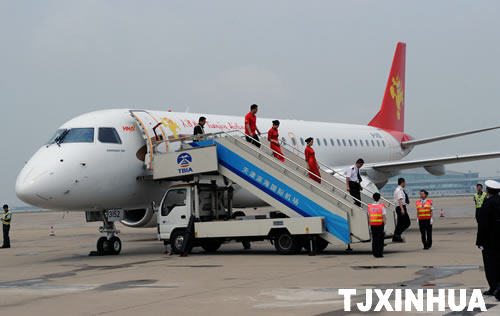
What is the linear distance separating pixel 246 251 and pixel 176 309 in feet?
31.0

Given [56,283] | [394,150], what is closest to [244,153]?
[56,283]

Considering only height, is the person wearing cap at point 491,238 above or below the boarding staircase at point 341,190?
below

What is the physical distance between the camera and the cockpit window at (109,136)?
17469mm

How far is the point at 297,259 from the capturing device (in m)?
14.6

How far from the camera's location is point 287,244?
16.0 meters

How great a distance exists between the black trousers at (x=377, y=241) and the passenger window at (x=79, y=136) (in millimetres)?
7522

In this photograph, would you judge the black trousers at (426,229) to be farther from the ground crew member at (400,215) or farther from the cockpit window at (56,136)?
the cockpit window at (56,136)

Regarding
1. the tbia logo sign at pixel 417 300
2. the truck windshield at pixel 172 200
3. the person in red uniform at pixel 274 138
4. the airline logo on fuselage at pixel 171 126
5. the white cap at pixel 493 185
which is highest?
the airline logo on fuselage at pixel 171 126

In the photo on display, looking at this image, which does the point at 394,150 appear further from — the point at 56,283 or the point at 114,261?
the point at 56,283

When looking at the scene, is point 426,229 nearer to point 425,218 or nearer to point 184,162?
point 425,218

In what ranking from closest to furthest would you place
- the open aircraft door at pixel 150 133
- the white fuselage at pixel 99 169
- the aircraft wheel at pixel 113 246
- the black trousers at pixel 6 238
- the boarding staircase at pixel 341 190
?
the white fuselage at pixel 99 169 < the boarding staircase at pixel 341 190 < the aircraft wheel at pixel 113 246 < the open aircraft door at pixel 150 133 < the black trousers at pixel 6 238

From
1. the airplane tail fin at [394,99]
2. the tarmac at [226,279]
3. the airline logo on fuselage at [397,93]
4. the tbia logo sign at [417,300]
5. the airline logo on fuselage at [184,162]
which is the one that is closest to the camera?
the tbia logo sign at [417,300]

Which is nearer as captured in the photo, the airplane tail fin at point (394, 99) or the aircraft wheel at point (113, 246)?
the aircraft wheel at point (113, 246)

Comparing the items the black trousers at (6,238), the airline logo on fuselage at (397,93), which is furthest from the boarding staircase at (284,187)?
the airline logo on fuselage at (397,93)
